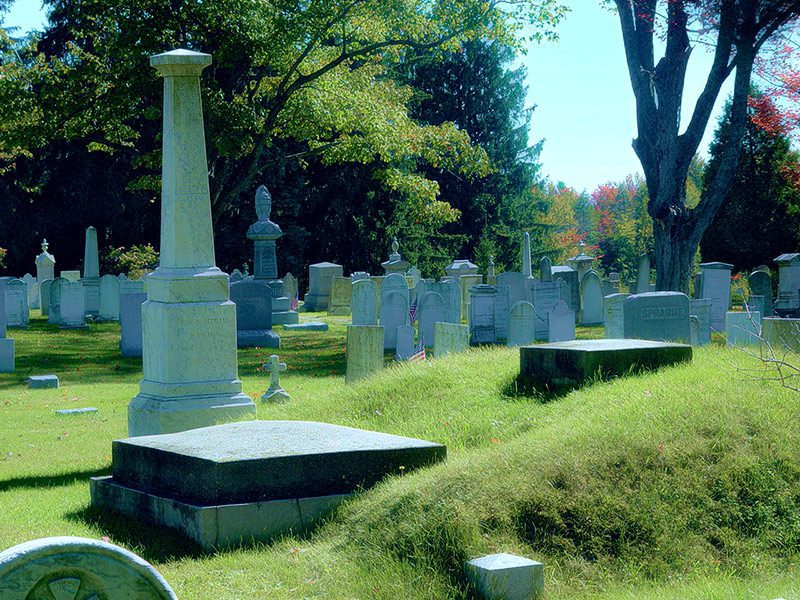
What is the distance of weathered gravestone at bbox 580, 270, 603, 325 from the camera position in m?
24.4

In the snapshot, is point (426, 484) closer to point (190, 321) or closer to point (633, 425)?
point (633, 425)

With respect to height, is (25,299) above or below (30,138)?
below

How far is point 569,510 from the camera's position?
5.71m

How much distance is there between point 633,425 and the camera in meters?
6.52

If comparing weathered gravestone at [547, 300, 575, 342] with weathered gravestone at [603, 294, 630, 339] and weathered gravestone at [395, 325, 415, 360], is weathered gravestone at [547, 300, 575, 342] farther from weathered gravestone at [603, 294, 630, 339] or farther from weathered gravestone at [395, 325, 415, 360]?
weathered gravestone at [395, 325, 415, 360]

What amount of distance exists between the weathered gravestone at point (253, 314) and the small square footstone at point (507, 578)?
16243 millimetres

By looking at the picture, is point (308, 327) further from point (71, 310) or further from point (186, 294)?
point (186, 294)

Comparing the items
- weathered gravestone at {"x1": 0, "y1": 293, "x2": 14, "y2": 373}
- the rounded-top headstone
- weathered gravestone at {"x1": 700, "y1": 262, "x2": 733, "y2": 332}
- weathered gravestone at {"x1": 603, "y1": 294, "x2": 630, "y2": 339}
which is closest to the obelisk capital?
the rounded-top headstone

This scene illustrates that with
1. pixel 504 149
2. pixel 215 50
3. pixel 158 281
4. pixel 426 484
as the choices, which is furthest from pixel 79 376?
pixel 504 149

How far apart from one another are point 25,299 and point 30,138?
4.02m

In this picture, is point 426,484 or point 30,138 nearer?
point 426,484

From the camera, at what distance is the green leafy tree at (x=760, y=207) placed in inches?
1387

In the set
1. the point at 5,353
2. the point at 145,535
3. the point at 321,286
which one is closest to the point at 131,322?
the point at 5,353

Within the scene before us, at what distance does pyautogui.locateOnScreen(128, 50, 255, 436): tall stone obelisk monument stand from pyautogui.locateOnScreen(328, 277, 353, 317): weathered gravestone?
19.8m
